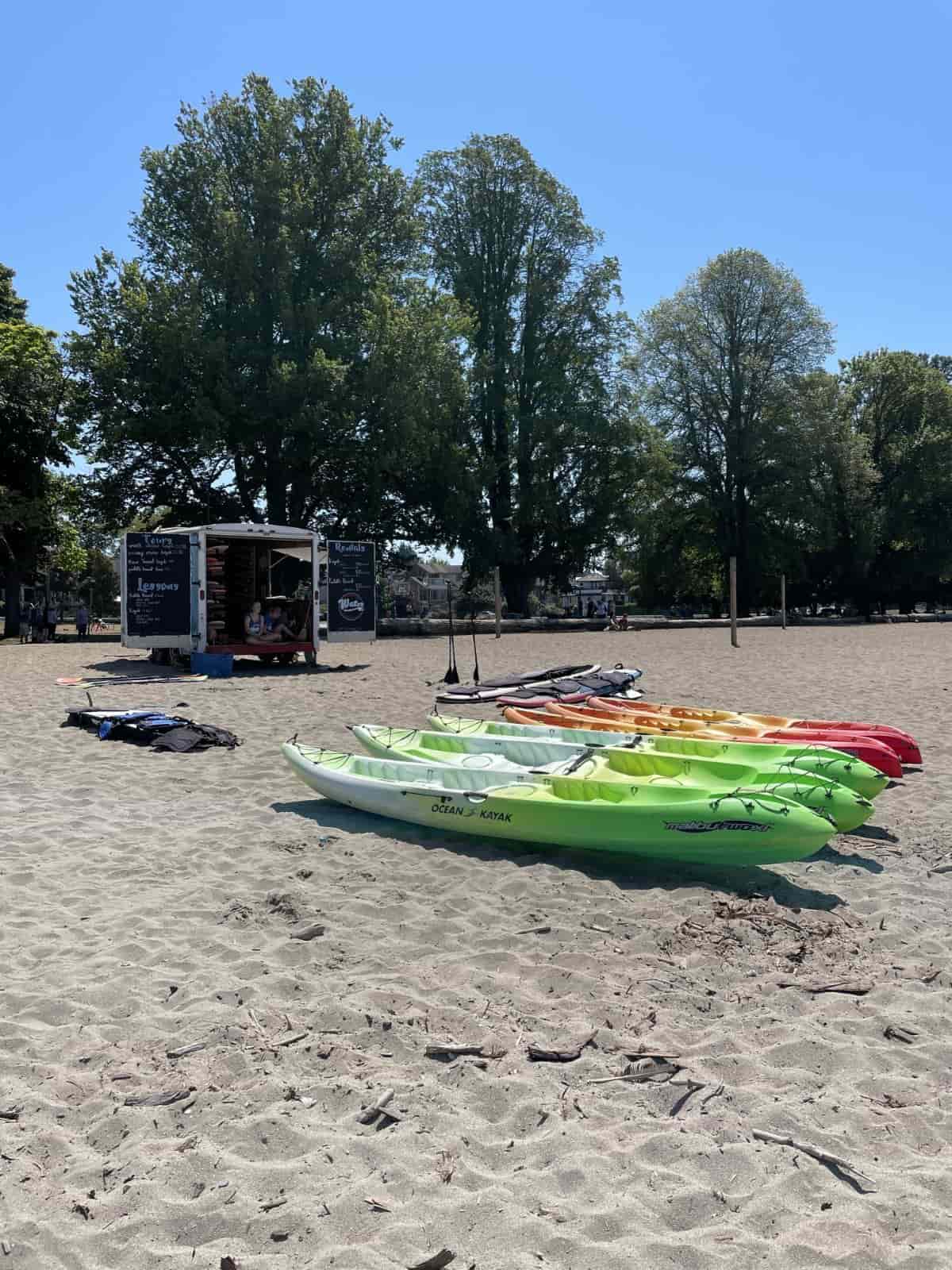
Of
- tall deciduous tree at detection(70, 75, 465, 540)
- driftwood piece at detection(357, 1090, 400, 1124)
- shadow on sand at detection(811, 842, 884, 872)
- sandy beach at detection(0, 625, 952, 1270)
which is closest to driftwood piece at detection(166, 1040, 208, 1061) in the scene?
sandy beach at detection(0, 625, 952, 1270)

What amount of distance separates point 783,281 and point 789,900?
46.4 meters

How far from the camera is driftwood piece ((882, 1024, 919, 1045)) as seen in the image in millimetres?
3682

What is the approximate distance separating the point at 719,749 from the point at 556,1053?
4308mm

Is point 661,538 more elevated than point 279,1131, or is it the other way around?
point 661,538

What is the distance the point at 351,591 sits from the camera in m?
20.2

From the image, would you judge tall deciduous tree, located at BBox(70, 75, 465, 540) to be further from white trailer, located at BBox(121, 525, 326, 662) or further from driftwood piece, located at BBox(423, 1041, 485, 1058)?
driftwood piece, located at BBox(423, 1041, 485, 1058)

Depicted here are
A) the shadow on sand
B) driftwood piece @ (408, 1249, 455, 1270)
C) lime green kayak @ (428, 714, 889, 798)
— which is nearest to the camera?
driftwood piece @ (408, 1249, 455, 1270)

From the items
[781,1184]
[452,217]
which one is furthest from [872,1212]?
[452,217]

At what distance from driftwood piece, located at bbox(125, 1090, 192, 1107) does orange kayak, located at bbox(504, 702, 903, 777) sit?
5210 millimetres

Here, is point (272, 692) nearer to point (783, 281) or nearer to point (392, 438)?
point (392, 438)

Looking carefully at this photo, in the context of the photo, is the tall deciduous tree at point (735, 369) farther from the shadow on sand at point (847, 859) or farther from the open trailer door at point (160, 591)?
the shadow on sand at point (847, 859)

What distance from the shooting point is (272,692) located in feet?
47.6

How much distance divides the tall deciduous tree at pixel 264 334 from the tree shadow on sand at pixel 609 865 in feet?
79.6

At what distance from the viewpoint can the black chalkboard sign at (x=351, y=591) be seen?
20.0m
